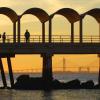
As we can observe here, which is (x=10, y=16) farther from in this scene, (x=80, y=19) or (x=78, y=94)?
(x=78, y=94)

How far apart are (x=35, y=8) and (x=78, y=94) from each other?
54.9ft

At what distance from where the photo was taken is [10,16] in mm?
103438

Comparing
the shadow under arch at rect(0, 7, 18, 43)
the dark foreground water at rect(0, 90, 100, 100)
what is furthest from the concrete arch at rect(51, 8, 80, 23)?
the dark foreground water at rect(0, 90, 100, 100)

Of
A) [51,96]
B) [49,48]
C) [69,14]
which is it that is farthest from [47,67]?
[51,96]


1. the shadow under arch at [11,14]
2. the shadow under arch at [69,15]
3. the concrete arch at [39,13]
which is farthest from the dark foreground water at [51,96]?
the concrete arch at [39,13]

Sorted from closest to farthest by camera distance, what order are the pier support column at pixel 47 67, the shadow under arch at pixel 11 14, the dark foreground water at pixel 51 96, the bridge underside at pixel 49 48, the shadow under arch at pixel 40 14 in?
the dark foreground water at pixel 51 96, the bridge underside at pixel 49 48, the pier support column at pixel 47 67, the shadow under arch at pixel 11 14, the shadow under arch at pixel 40 14

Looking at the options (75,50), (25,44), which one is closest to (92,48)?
(75,50)

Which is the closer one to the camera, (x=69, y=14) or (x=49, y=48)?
→ (x=49, y=48)

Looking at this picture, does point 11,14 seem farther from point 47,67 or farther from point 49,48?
point 47,67

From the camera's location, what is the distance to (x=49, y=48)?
322 ft

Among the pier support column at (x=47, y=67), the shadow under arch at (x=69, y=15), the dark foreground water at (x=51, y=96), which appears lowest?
the dark foreground water at (x=51, y=96)

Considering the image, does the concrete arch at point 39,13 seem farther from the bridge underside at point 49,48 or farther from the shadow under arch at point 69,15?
the bridge underside at point 49,48

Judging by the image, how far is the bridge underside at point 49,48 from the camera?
319ft

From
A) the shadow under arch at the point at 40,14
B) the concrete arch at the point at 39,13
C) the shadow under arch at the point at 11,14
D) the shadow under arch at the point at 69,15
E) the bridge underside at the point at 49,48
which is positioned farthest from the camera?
the shadow under arch at the point at 69,15
